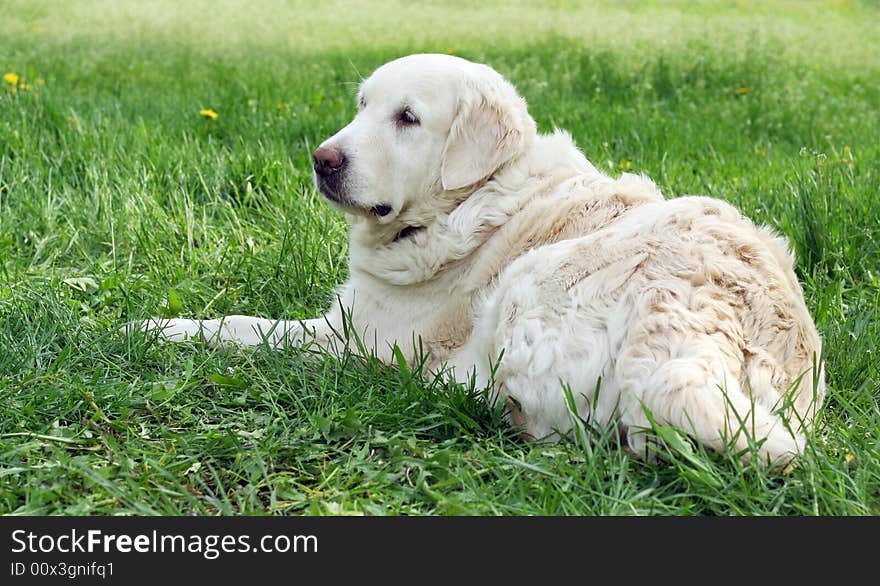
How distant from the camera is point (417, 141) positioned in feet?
11.1

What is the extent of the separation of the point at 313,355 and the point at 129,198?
1739mm

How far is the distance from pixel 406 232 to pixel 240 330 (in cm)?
72

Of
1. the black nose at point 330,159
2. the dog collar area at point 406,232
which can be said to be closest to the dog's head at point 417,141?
the black nose at point 330,159

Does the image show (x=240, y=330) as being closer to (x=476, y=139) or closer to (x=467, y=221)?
(x=467, y=221)

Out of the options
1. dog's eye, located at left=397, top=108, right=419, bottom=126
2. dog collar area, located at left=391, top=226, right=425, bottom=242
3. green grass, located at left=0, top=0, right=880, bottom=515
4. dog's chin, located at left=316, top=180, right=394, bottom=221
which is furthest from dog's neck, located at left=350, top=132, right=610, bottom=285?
green grass, located at left=0, top=0, right=880, bottom=515

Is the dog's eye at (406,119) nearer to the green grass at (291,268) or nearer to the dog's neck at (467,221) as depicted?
the dog's neck at (467,221)

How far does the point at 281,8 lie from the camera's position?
11977 mm

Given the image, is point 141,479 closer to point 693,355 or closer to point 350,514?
point 350,514

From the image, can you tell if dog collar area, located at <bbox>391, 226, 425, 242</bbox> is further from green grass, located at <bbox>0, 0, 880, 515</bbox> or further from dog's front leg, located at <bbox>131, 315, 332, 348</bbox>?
green grass, located at <bbox>0, 0, 880, 515</bbox>

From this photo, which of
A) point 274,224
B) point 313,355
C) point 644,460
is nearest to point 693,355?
point 644,460

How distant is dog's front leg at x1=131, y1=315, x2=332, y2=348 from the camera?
3.40m

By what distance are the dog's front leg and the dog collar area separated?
1.34ft

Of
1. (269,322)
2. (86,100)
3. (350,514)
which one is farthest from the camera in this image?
(86,100)

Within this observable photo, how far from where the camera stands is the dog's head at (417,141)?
3344 mm
